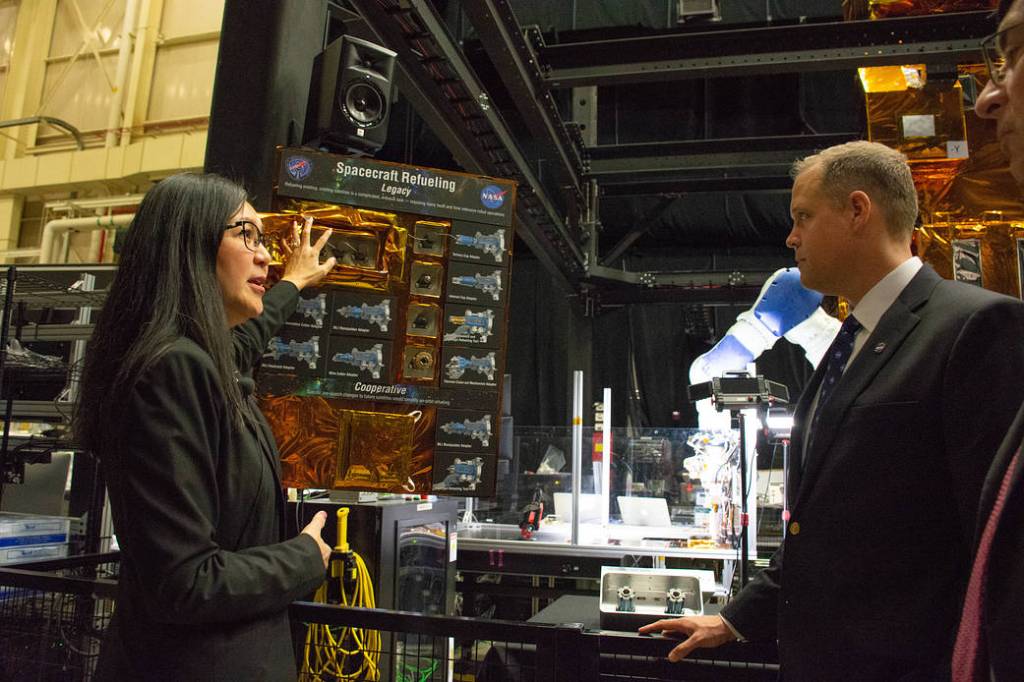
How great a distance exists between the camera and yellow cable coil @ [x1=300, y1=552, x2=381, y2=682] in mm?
1976

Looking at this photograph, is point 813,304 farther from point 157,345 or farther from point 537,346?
point 537,346

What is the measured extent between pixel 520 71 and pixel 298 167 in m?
2.76

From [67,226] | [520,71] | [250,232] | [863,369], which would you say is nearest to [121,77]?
[67,226]

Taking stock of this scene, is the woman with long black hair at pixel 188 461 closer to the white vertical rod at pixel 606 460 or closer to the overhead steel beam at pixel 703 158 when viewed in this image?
the white vertical rod at pixel 606 460

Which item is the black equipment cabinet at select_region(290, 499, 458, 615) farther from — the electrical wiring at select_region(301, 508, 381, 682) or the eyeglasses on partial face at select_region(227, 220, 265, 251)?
the eyeglasses on partial face at select_region(227, 220, 265, 251)

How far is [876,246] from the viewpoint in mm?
1603

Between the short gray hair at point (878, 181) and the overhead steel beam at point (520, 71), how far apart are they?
2682 millimetres

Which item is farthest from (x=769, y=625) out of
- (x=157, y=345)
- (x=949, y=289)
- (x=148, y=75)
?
(x=148, y=75)

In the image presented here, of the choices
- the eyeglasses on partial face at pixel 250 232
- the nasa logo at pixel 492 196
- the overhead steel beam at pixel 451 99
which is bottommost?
the eyeglasses on partial face at pixel 250 232

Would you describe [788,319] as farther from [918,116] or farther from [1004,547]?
[1004,547]

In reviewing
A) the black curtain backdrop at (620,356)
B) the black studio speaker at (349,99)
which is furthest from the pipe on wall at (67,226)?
the black studio speaker at (349,99)

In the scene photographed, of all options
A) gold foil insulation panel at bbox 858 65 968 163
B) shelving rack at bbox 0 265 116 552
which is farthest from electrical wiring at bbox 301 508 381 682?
gold foil insulation panel at bbox 858 65 968 163

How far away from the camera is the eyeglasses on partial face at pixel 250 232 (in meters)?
1.50

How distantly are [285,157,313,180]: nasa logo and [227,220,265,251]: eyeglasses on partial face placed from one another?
24.3 inches
